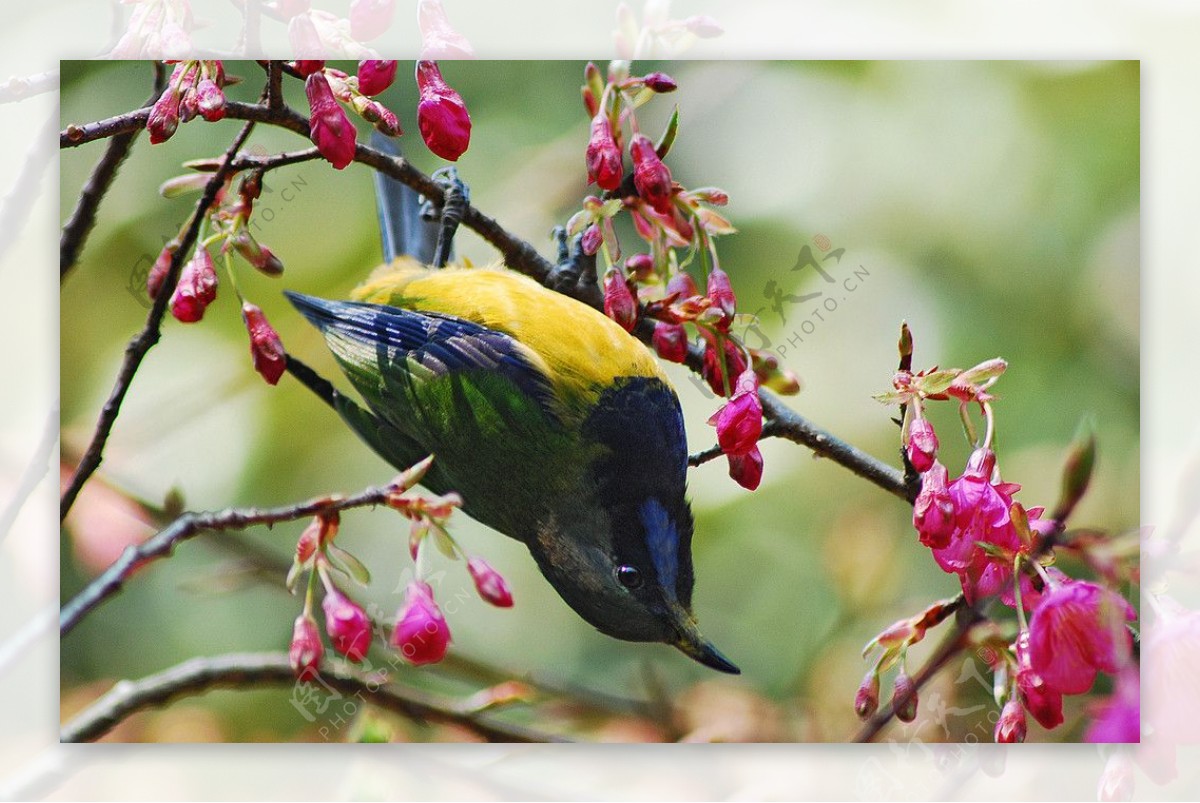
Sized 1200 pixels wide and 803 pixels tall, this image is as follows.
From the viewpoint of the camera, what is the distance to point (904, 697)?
2111 millimetres

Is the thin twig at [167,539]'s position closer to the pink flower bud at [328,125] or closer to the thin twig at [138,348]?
the thin twig at [138,348]

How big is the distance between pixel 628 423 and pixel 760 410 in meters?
0.22

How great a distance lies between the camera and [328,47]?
2.09 meters

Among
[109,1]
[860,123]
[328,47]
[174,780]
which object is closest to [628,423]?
[860,123]

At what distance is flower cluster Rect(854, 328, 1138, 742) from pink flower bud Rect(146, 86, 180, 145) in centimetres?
122

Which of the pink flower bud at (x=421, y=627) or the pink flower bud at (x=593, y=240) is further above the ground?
the pink flower bud at (x=593, y=240)

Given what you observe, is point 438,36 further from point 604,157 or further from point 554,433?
point 554,433

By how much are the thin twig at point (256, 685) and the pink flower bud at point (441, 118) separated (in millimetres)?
850

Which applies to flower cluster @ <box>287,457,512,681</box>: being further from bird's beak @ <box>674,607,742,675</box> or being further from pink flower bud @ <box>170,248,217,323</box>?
pink flower bud @ <box>170,248,217,323</box>

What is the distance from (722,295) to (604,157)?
0.28 metres

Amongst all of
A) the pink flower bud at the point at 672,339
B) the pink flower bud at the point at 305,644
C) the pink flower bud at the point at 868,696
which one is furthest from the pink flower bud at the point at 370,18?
the pink flower bud at the point at 868,696

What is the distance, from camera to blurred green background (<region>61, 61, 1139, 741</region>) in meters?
2.11

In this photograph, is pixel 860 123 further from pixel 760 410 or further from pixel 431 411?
pixel 431 411

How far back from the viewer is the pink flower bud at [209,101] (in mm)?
2014
